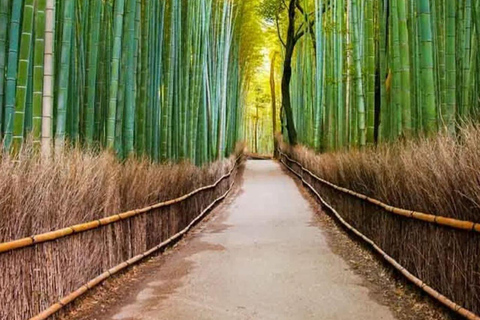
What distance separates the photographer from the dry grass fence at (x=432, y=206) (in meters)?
2.70

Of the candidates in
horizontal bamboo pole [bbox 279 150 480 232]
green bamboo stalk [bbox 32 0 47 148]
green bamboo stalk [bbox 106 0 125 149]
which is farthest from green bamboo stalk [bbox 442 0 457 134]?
green bamboo stalk [bbox 32 0 47 148]

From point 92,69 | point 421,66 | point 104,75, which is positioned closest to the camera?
point 421,66

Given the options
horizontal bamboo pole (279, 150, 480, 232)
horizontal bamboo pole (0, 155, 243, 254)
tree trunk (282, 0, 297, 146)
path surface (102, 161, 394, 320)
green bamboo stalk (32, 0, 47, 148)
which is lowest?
path surface (102, 161, 394, 320)

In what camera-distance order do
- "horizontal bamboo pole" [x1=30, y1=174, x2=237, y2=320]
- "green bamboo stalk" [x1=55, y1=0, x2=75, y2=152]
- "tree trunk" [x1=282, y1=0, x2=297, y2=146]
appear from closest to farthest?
"horizontal bamboo pole" [x1=30, y1=174, x2=237, y2=320] < "green bamboo stalk" [x1=55, y1=0, x2=75, y2=152] < "tree trunk" [x1=282, y1=0, x2=297, y2=146]

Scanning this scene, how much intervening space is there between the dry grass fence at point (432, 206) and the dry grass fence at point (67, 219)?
1866 millimetres

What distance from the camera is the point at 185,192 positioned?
6555 mm

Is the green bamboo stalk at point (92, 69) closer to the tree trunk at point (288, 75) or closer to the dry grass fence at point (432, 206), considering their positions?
the dry grass fence at point (432, 206)

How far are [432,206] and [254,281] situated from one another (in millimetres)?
1348

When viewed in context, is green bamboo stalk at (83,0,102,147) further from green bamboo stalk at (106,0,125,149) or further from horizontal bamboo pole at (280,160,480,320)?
horizontal bamboo pole at (280,160,480,320)

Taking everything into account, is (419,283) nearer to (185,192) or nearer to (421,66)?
(421,66)

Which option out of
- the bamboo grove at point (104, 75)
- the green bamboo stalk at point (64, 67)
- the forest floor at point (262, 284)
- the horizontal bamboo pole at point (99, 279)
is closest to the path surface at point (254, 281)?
the forest floor at point (262, 284)

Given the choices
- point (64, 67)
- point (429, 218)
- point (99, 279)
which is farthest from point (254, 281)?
point (64, 67)

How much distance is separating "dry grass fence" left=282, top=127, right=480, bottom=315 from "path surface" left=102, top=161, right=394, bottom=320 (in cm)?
37

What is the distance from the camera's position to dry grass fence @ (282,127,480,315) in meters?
2.70
